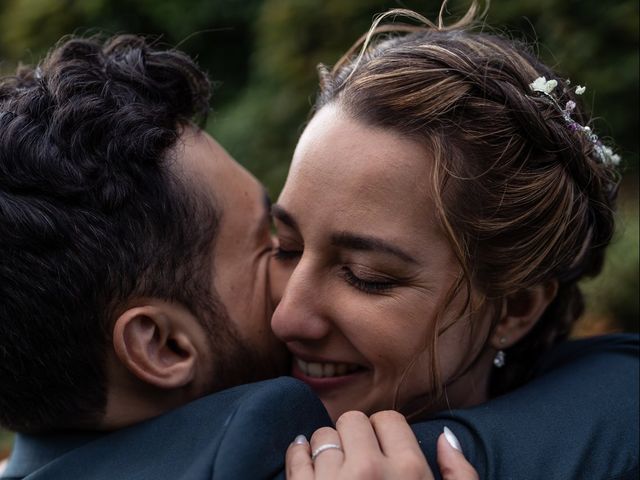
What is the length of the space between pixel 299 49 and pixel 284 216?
3096mm

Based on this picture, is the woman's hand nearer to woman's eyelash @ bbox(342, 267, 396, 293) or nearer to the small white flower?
woman's eyelash @ bbox(342, 267, 396, 293)

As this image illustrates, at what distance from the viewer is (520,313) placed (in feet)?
9.28

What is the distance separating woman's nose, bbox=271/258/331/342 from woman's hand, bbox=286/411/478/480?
Answer: 1.17ft

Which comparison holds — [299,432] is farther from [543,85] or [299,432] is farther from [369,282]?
[543,85]

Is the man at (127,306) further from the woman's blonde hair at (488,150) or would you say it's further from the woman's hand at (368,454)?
the woman's blonde hair at (488,150)

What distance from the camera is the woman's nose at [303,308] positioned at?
251 cm

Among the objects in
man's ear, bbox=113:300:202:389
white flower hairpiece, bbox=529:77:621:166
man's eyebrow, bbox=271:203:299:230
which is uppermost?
white flower hairpiece, bbox=529:77:621:166

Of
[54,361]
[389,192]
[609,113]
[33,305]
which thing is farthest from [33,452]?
[609,113]

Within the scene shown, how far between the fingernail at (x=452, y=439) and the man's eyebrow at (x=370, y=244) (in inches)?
19.5

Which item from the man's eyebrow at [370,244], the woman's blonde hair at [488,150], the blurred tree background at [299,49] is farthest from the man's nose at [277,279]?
the blurred tree background at [299,49]

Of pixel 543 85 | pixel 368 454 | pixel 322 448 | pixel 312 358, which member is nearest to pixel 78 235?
pixel 312 358

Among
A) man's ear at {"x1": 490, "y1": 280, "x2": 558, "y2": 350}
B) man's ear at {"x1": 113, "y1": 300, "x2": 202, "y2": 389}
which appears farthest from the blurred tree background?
man's ear at {"x1": 113, "y1": 300, "x2": 202, "y2": 389}

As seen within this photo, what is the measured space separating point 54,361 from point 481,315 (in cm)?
133

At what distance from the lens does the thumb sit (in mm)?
2141
